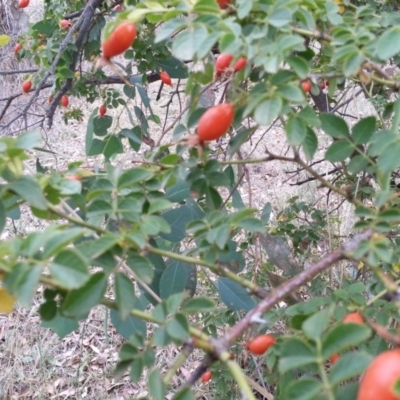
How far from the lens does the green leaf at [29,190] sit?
0.48m

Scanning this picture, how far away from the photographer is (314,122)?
60cm

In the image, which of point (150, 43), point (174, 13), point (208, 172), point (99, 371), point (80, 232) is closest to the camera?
point (80, 232)

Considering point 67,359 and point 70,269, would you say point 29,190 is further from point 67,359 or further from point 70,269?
point 67,359

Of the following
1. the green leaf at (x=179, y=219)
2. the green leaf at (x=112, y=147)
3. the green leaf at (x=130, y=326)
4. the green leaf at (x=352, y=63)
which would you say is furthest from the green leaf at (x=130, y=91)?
the green leaf at (x=352, y=63)

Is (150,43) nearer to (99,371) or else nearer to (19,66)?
(99,371)

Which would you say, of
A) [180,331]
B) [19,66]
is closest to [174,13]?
[180,331]

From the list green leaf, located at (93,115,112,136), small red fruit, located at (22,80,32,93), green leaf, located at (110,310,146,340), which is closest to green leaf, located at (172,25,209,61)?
green leaf, located at (110,310,146,340)

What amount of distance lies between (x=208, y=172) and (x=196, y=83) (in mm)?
131

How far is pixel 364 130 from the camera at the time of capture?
0.65 meters

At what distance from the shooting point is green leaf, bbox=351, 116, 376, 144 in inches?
25.7

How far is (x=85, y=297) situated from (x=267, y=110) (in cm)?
28

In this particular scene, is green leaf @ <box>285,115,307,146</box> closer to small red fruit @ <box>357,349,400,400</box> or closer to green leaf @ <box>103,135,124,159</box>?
small red fruit @ <box>357,349,400,400</box>

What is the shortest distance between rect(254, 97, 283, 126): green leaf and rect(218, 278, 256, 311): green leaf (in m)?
0.55

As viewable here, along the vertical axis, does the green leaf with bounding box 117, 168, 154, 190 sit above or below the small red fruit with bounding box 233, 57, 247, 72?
below
